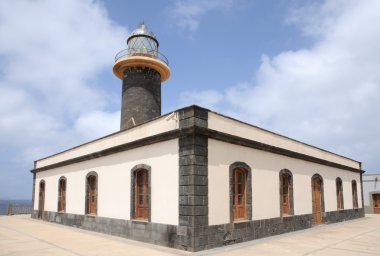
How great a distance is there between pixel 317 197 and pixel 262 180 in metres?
5.17

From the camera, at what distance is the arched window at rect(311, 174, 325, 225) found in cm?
1375

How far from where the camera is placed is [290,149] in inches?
497

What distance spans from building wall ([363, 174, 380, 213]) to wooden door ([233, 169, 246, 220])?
17748mm

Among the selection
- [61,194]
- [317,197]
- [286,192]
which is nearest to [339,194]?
[317,197]

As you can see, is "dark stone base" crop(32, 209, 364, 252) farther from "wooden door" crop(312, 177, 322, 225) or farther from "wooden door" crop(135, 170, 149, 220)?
"wooden door" crop(312, 177, 322, 225)

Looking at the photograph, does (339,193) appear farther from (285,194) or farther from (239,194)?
(239,194)

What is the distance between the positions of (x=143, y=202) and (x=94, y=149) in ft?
13.8

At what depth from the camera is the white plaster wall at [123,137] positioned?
9.14m

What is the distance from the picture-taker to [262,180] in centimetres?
1052

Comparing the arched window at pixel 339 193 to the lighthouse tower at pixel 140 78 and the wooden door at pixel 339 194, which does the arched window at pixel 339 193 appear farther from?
the lighthouse tower at pixel 140 78

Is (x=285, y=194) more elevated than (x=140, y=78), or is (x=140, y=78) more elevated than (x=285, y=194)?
(x=140, y=78)

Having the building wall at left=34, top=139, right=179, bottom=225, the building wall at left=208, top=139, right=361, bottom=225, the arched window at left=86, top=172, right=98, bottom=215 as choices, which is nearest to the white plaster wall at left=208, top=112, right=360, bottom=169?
the building wall at left=208, top=139, right=361, bottom=225

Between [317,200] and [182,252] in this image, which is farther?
[317,200]

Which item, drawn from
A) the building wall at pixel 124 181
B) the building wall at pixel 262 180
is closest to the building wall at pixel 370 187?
the building wall at pixel 262 180
